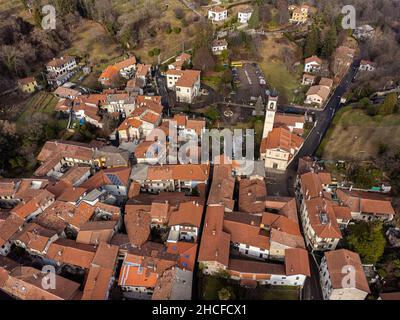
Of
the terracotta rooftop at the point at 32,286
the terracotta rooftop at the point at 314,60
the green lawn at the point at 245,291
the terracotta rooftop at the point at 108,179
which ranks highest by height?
the terracotta rooftop at the point at 314,60

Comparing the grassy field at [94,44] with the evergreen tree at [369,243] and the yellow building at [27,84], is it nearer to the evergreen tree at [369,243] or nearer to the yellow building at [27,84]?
the yellow building at [27,84]

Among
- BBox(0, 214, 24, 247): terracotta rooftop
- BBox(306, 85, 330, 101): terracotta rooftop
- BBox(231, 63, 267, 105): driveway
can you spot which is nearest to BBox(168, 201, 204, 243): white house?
BBox(0, 214, 24, 247): terracotta rooftop

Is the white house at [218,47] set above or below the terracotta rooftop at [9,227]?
above

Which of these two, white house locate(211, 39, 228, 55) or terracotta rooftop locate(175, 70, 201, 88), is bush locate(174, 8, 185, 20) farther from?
terracotta rooftop locate(175, 70, 201, 88)

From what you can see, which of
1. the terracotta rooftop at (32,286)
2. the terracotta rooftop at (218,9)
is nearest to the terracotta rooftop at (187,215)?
the terracotta rooftop at (32,286)

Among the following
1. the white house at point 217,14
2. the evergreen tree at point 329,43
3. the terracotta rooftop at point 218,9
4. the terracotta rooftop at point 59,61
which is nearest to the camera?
the terracotta rooftop at point 59,61

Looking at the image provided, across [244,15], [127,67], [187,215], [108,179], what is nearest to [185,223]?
[187,215]

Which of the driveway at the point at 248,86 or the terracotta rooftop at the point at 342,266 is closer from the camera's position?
the terracotta rooftop at the point at 342,266
